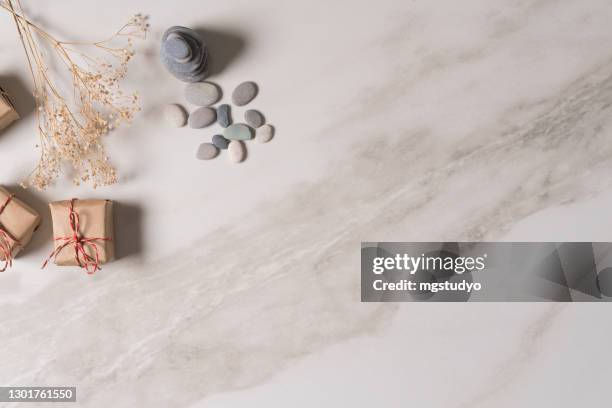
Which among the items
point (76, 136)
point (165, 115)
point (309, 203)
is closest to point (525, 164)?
point (309, 203)

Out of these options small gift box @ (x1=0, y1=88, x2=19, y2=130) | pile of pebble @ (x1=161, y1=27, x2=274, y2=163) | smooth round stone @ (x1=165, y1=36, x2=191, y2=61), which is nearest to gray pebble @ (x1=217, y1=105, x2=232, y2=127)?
pile of pebble @ (x1=161, y1=27, x2=274, y2=163)

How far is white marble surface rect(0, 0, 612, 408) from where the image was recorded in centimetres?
130

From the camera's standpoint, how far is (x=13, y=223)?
1253 millimetres

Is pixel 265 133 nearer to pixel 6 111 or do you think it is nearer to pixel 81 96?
pixel 81 96

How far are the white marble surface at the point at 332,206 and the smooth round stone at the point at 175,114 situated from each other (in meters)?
0.02

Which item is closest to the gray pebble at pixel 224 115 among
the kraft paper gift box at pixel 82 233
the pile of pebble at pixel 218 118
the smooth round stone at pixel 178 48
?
the pile of pebble at pixel 218 118

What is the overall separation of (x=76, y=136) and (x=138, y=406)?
61cm

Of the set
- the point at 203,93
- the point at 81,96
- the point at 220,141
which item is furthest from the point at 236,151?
the point at 81,96

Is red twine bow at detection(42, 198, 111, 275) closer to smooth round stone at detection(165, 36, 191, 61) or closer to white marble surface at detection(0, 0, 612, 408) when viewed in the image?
white marble surface at detection(0, 0, 612, 408)

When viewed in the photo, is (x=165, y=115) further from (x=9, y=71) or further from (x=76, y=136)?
(x=9, y=71)

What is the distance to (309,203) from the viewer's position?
1309mm

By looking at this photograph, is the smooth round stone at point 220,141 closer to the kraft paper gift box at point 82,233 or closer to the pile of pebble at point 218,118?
the pile of pebble at point 218,118

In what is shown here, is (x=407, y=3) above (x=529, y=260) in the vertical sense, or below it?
above

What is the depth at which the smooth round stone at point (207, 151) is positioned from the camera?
1.30m
